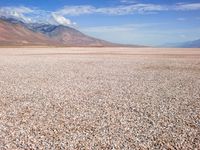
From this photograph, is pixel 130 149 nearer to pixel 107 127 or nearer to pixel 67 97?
pixel 107 127

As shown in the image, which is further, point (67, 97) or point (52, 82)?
point (52, 82)

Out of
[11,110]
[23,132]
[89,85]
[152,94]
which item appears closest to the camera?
[23,132]

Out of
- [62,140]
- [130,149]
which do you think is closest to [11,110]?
[62,140]

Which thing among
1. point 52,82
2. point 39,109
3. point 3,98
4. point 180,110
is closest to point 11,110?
point 39,109

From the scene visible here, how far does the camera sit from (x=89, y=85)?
20078 millimetres

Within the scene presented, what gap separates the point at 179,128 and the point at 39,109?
19.2ft

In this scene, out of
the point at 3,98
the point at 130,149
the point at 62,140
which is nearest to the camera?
the point at 130,149

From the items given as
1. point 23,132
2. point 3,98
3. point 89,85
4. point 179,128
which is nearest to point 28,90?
point 3,98

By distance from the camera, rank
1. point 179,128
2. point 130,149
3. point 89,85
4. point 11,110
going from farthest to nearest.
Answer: point 89,85, point 11,110, point 179,128, point 130,149

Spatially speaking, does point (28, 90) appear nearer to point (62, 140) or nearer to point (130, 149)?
point (62, 140)

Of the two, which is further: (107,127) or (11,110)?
(11,110)

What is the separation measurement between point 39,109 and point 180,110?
5966 mm

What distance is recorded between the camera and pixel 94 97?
52.7 ft

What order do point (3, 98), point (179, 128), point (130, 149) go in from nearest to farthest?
1. point (130, 149)
2. point (179, 128)
3. point (3, 98)
